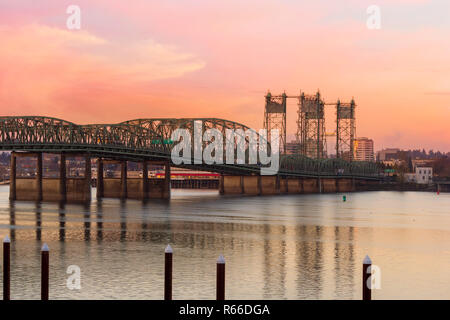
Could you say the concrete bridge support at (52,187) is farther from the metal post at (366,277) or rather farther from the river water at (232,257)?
the metal post at (366,277)

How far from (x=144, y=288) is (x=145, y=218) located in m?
58.3

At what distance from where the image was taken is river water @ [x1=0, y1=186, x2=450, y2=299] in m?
35.5

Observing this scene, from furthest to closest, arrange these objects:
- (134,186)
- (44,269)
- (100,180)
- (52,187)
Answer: (100,180)
(134,186)
(52,187)
(44,269)

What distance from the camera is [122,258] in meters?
47.6

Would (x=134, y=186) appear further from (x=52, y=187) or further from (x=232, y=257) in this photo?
(x=232, y=257)

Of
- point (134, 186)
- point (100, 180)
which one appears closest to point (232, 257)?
point (134, 186)

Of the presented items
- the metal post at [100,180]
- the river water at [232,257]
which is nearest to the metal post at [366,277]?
the river water at [232,257]

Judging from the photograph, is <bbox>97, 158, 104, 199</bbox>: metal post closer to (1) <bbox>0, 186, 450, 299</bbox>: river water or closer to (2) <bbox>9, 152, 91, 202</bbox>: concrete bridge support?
(2) <bbox>9, 152, 91, 202</bbox>: concrete bridge support

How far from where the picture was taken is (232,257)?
163 feet

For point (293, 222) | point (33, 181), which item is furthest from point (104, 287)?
point (33, 181)

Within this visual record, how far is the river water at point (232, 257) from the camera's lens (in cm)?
3547

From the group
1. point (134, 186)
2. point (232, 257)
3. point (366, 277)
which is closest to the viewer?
point (366, 277)

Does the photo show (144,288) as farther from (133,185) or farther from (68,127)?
(133,185)

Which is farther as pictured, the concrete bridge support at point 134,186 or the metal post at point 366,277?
the concrete bridge support at point 134,186
